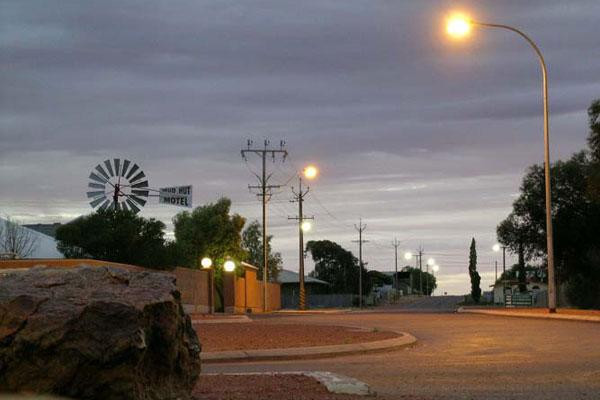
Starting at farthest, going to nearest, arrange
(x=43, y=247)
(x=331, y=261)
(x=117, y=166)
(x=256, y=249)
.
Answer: (x=331, y=261)
(x=256, y=249)
(x=43, y=247)
(x=117, y=166)

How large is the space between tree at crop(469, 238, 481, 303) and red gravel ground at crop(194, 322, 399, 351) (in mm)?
83077

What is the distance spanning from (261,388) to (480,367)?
488cm

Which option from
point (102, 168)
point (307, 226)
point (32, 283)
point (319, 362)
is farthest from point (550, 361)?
point (307, 226)

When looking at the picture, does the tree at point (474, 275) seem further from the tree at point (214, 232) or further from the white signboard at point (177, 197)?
the white signboard at point (177, 197)

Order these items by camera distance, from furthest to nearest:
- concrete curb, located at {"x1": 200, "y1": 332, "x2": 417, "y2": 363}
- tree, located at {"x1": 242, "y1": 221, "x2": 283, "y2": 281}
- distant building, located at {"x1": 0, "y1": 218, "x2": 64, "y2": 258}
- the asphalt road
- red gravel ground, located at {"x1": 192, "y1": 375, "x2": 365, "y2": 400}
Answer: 1. tree, located at {"x1": 242, "y1": 221, "x2": 283, "y2": 281}
2. distant building, located at {"x1": 0, "y1": 218, "x2": 64, "y2": 258}
3. concrete curb, located at {"x1": 200, "y1": 332, "x2": 417, "y2": 363}
4. the asphalt road
5. red gravel ground, located at {"x1": 192, "y1": 375, "x2": 365, "y2": 400}

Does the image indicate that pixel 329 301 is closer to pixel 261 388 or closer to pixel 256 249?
pixel 256 249

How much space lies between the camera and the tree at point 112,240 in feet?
141

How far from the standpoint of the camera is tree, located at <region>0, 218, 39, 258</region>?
44.1 m

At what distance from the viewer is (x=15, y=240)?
4462 centimetres

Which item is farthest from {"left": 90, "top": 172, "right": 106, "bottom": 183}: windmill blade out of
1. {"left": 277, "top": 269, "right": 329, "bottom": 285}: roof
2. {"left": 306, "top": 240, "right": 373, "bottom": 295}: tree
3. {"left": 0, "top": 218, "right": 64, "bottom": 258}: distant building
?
{"left": 306, "top": 240, "right": 373, "bottom": 295}: tree

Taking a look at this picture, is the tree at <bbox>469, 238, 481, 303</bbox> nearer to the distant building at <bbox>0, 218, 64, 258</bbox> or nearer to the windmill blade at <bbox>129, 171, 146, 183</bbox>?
the distant building at <bbox>0, 218, 64, 258</bbox>

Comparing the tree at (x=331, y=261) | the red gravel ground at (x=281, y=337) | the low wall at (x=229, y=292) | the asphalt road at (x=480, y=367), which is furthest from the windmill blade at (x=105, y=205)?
the tree at (x=331, y=261)

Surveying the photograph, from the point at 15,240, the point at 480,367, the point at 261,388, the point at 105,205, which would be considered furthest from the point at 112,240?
the point at 261,388

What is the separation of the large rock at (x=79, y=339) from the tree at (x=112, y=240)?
3533 cm
